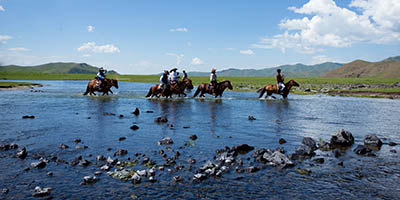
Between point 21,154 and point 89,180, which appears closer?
point 89,180

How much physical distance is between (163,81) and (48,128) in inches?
868

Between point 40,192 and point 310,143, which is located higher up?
point 310,143

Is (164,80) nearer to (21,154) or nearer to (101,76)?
(101,76)

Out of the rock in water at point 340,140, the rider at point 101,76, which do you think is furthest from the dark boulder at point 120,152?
the rider at point 101,76

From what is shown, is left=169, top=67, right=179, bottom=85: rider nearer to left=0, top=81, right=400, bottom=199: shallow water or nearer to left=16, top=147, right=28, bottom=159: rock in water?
left=0, top=81, right=400, bottom=199: shallow water

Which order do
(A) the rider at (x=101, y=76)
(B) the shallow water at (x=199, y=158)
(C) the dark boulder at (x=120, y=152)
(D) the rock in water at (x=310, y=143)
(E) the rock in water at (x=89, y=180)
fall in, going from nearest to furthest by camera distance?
(B) the shallow water at (x=199, y=158)
(E) the rock in water at (x=89, y=180)
(C) the dark boulder at (x=120, y=152)
(D) the rock in water at (x=310, y=143)
(A) the rider at (x=101, y=76)

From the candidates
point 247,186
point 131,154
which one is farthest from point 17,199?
point 247,186

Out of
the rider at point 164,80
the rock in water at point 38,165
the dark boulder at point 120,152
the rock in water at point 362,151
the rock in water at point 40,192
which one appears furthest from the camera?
the rider at point 164,80

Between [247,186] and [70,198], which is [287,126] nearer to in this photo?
[247,186]

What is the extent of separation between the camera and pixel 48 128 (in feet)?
54.1

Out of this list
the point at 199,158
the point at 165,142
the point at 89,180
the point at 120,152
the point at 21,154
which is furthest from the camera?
the point at 165,142

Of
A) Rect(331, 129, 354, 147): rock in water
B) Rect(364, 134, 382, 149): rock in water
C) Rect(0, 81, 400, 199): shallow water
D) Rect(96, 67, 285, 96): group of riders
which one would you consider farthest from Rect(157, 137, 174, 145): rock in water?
Rect(96, 67, 285, 96): group of riders

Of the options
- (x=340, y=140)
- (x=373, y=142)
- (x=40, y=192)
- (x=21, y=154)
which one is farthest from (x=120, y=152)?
(x=373, y=142)

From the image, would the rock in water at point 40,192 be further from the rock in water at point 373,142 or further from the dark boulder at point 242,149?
the rock in water at point 373,142
